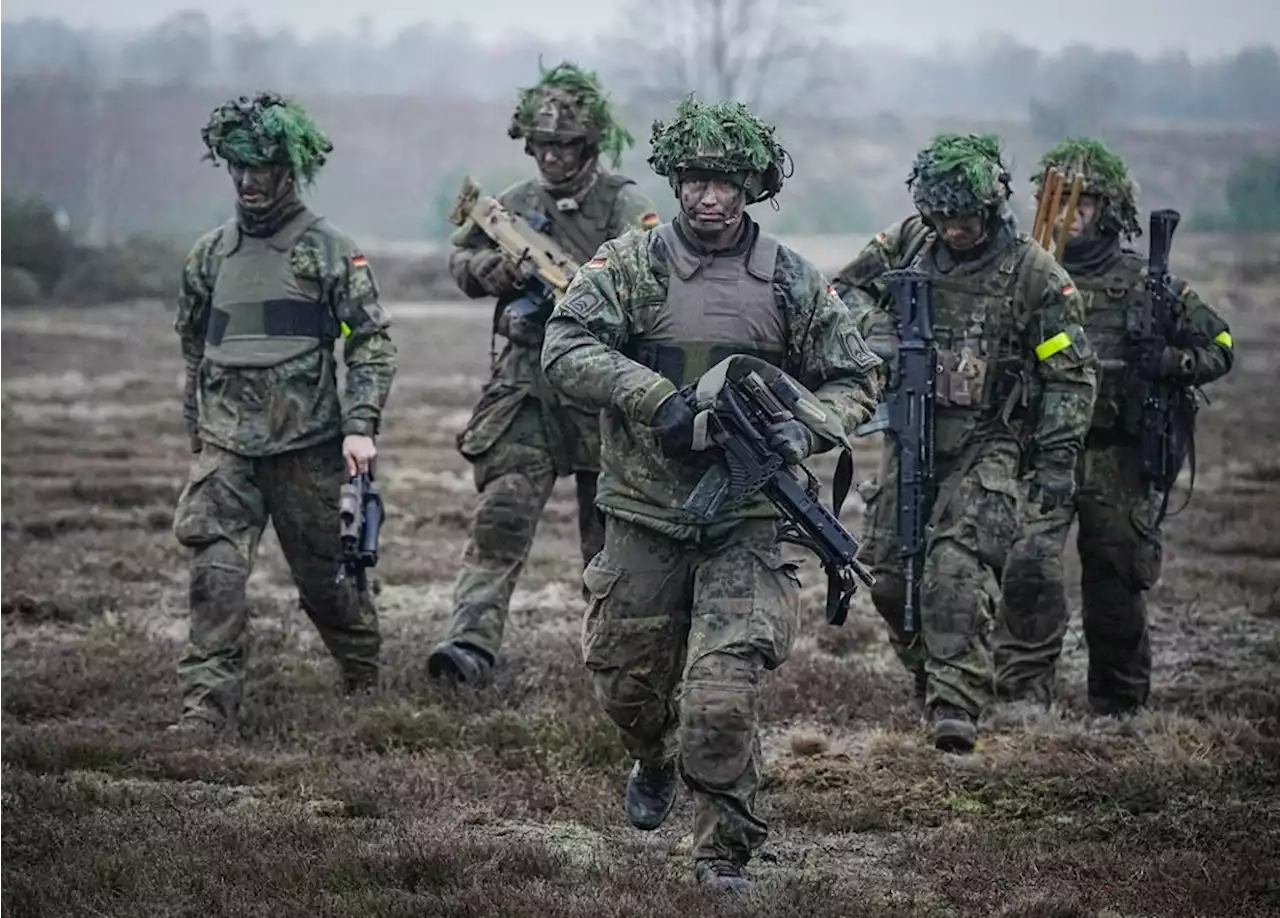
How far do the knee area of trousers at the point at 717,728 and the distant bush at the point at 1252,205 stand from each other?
128 feet

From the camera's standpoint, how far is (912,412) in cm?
789

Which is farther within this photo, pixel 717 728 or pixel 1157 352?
pixel 1157 352

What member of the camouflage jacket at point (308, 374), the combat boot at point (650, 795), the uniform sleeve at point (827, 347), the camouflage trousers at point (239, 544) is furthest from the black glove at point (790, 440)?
the camouflage trousers at point (239, 544)

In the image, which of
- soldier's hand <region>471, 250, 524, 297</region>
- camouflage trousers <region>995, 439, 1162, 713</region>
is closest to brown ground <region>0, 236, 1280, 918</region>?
camouflage trousers <region>995, 439, 1162, 713</region>

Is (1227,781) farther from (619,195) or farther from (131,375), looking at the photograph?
(131,375)

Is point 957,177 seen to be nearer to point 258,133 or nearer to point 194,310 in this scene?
Answer: point 258,133

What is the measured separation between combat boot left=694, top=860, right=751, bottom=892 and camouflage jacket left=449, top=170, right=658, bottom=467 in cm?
320

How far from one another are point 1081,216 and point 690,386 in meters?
3.68

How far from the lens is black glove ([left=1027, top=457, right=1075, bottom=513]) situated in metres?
7.87

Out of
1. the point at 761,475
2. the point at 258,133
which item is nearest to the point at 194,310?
the point at 258,133

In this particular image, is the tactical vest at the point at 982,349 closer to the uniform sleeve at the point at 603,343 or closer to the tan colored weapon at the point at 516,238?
the tan colored weapon at the point at 516,238

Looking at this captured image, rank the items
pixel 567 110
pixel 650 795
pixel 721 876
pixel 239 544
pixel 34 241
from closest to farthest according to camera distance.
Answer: pixel 721 876 < pixel 650 795 < pixel 239 544 < pixel 567 110 < pixel 34 241

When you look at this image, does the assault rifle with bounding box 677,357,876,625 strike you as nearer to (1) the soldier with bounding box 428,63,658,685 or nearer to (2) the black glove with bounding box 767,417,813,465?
(2) the black glove with bounding box 767,417,813,465

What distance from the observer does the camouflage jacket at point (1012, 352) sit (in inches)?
309
